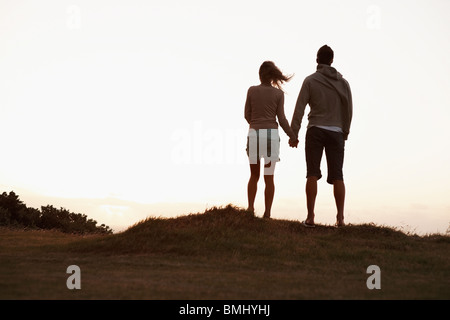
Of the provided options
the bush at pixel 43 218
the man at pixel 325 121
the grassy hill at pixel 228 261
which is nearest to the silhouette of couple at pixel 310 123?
the man at pixel 325 121

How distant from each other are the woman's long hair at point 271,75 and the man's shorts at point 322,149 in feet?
4.46

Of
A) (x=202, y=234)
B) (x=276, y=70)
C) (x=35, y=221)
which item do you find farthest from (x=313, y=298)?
(x=35, y=221)

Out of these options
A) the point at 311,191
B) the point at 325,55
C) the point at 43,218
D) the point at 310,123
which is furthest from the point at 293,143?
the point at 43,218

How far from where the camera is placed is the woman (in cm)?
1182

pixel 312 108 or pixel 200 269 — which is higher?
pixel 312 108

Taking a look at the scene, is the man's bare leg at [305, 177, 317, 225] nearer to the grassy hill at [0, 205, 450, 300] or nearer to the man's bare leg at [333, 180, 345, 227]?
the man's bare leg at [333, 180, 345, 227]

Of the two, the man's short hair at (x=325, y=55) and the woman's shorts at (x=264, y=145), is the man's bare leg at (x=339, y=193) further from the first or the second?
the man's short hair at (x=325, y=55)

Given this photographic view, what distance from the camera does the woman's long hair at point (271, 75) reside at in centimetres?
1209

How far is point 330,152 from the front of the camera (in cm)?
1155

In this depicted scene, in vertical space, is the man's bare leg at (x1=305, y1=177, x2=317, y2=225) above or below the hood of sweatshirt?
below

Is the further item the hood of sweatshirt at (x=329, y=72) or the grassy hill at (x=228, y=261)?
the hood of sweatshirt at (x=329, y=72)

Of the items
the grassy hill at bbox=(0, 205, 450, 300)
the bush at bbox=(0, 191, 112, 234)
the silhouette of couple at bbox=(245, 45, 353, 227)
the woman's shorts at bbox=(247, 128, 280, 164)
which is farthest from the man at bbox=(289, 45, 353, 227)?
A: the bush at bbox=(0, 191, 112, 234)
